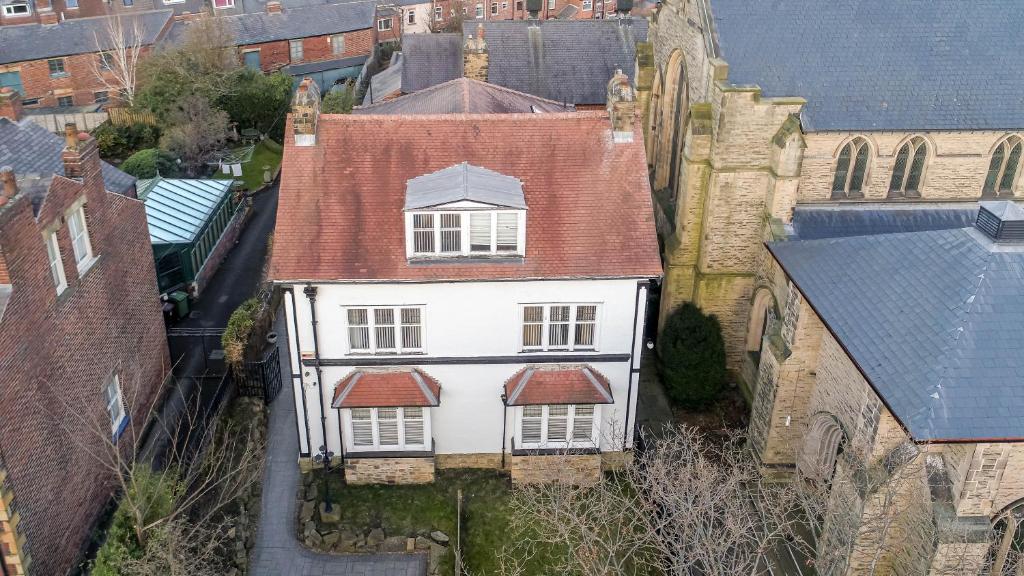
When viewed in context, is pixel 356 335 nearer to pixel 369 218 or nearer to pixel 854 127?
pixel 369 218

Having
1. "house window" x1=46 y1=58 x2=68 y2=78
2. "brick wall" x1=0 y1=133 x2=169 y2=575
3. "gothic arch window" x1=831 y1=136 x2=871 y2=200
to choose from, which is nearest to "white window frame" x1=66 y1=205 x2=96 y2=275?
"brick wall" x1=0 y1=133 x2=169 y2=575

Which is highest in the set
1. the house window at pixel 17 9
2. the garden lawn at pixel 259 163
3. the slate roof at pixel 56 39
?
the house window at pixel 17 9

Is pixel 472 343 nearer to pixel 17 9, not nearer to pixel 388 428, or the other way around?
pixel 388 428

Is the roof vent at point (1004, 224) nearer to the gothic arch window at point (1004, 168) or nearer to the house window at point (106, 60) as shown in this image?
the gothic arch window at point (1004, 168)

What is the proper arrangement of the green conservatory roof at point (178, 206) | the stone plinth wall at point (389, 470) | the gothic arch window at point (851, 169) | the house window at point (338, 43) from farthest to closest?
the house window at point (338, 43) < the green conservatory roof at point (178, 206) < the gothic arch window at point (851, 169) < the stone plinth wall at point (389, 470)

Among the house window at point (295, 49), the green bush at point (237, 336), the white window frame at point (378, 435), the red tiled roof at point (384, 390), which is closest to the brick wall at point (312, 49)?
the house window at point (295, 49)

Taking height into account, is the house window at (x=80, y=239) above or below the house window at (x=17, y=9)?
below
